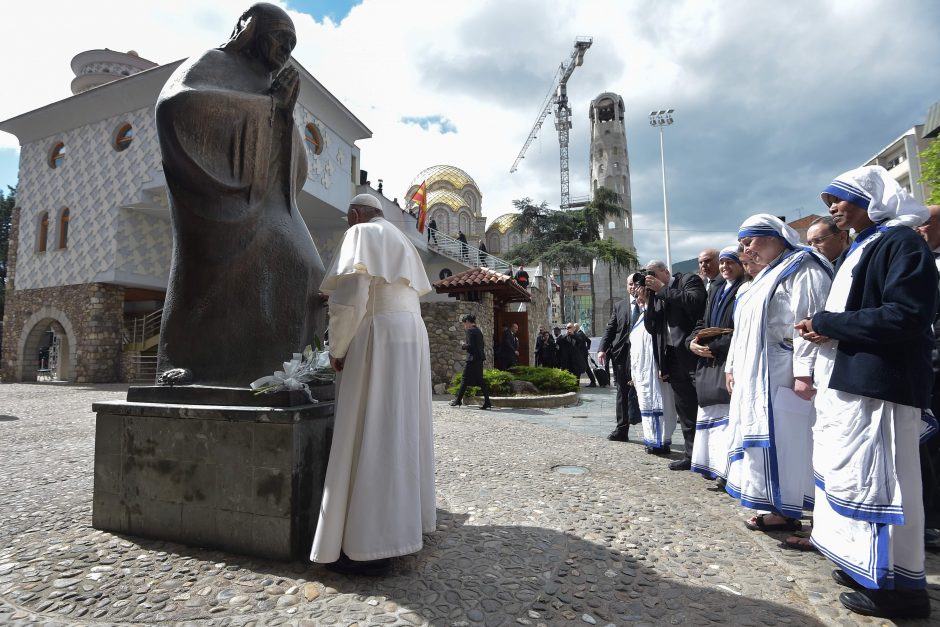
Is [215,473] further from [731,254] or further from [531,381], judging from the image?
[531,381]

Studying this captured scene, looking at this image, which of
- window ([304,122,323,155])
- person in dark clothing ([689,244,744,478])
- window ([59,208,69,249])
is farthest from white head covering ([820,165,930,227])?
window ([59,208,69,249])

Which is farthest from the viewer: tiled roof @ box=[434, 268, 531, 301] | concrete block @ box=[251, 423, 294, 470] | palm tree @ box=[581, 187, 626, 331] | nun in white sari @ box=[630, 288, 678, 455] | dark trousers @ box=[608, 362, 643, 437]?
palm tree @ box=[581, 187, 626, 331]

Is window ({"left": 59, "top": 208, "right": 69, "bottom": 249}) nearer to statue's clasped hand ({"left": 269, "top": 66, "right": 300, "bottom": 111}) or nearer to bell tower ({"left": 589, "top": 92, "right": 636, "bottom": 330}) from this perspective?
statue's clasped hand ({"left": 269, "top": 66, "right": 300, "bottom": 111})

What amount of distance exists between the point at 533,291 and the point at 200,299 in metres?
18.0

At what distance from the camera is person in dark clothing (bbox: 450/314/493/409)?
9.27 meters

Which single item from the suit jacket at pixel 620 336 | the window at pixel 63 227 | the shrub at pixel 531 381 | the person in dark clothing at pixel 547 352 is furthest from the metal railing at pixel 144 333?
the suit jacket at pixel 620 336

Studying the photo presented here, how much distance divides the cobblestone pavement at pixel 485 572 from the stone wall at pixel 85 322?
1459 centimetres

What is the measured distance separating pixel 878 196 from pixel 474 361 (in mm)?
7618

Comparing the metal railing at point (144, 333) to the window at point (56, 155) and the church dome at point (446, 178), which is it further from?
the church dome at point (446, 178)

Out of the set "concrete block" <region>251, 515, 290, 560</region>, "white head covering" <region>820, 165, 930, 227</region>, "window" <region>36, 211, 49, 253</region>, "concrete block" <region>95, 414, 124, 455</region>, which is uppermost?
"window" <region>36, 211, 49, 253</region>

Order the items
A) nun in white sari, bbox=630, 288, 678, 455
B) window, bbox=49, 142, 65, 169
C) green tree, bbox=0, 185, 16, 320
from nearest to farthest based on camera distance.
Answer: nun in white sari, bbox=630, 288, 678, 455, window, bbox=49, 142, 65, 169, green tree, bbox=0, 185, 16, 320

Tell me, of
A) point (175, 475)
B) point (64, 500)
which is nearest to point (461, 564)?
point (175, 475)

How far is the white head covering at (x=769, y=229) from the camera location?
3143mm

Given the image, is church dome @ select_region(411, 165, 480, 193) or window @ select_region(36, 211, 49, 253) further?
church dome @ select_region(411, 165, 480, 193)
